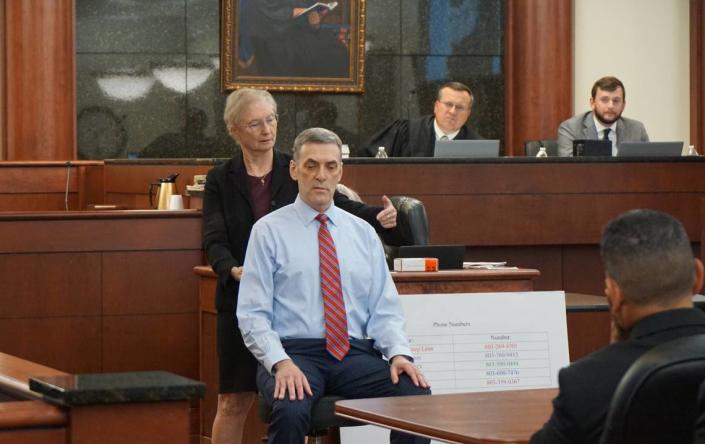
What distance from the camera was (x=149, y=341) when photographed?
6.93m

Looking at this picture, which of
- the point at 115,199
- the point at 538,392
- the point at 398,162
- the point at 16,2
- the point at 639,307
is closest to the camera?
the point at 639,307

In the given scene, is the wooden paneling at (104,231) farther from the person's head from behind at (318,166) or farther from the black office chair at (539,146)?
the black office chair at (539,146)

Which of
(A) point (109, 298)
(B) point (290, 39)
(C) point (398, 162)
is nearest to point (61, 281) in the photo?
(A) point (109, 298)

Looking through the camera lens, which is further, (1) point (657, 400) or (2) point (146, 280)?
(2) point (146, 280)

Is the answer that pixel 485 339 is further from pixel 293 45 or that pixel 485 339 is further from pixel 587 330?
pixel 293 45

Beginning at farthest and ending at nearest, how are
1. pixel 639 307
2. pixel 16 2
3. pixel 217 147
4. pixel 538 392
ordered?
1. pixel 217 147
2. pixel 16 2
3. pixel 538 392
4. pixel 639 307

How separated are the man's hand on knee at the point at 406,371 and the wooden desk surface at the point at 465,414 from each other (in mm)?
924

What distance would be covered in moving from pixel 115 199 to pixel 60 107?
166 cm

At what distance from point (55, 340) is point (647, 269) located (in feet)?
15.9

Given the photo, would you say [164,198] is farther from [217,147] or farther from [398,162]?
[217,147]

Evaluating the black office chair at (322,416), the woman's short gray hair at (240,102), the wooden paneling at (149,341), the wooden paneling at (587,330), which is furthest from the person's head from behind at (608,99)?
the black office chair at (322,416)

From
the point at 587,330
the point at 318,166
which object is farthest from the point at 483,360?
the point at 587,330

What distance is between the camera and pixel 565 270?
840 centimetres

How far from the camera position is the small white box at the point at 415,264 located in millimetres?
5410
